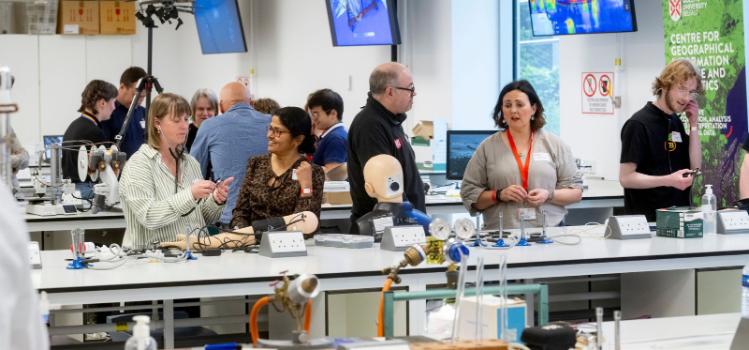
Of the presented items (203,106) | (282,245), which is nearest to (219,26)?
(203,106)

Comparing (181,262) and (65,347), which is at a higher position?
(181,262)

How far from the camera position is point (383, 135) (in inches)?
197

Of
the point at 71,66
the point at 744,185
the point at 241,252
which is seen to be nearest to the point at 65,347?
the point at 241,252

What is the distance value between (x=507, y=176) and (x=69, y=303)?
209 cm

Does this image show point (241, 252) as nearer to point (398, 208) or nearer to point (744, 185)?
point (398, 208)

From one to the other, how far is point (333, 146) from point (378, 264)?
2.68 metres

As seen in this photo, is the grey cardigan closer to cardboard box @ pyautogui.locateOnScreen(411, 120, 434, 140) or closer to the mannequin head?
the mannequin head

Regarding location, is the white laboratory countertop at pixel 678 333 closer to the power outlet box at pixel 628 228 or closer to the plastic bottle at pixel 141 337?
the plastic bottle at pixel 141 337

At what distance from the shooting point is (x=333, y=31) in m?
9.77

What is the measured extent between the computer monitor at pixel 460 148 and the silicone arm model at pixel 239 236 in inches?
102

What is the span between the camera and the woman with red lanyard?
5.04 m

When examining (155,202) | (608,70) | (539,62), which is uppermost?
(539,62)

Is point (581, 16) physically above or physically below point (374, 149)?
above

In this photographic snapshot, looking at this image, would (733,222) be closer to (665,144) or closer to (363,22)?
(665,144)
